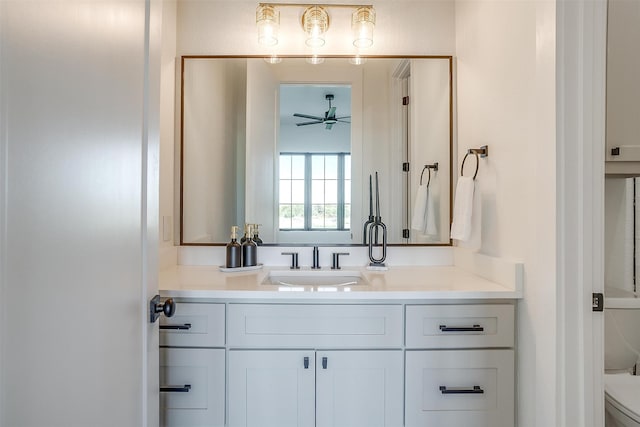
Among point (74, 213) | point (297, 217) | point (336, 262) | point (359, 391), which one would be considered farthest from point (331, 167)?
point (74, 213)

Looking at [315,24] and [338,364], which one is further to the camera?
[315,24]

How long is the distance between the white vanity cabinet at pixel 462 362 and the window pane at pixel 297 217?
0.76 meters

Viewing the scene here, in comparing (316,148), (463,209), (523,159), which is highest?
(316,148)

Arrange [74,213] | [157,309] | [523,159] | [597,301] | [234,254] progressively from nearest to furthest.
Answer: [74,213] < [157,309] < [597,301] < [523,159] < [234,254]

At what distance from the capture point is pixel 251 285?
53.1 inches

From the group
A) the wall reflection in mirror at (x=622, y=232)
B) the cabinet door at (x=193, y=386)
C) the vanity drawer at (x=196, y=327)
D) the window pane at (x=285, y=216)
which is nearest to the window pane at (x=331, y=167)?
the window pane at (x=285, y=216)

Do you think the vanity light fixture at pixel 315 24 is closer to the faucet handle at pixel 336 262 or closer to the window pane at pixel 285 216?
the window pane at pixel 285 216

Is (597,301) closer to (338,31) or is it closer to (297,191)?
(297,191)

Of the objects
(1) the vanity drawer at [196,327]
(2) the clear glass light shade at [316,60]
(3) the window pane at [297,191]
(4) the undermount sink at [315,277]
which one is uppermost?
(2) the clear glass light shade at [316,60]

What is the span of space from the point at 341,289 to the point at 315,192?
678mm

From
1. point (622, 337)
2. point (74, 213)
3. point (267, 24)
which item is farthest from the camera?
point (267, 24)

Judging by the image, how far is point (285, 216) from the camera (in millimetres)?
1821

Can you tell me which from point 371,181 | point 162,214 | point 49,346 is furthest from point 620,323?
point 162,214

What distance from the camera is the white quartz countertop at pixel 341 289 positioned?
48.8 inches
